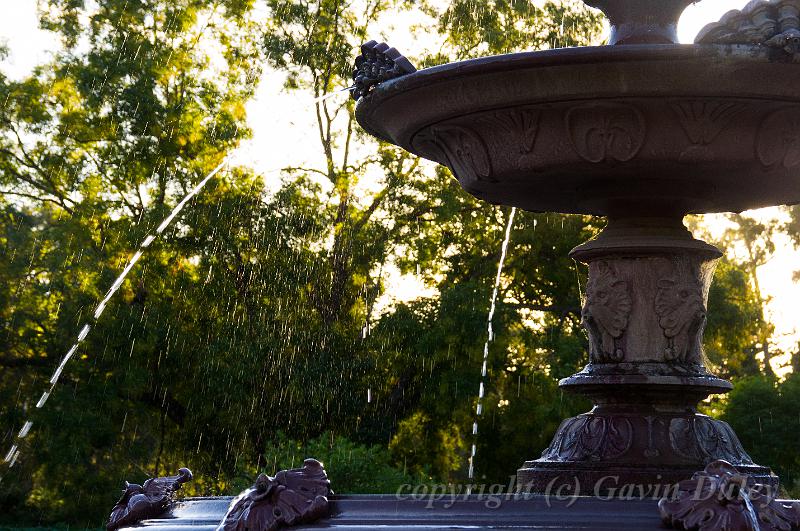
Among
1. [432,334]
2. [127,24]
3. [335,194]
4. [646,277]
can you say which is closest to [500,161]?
[646,277]

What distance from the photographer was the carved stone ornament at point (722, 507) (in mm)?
2781

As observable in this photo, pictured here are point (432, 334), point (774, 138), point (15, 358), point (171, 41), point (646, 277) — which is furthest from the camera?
point (171, 41)

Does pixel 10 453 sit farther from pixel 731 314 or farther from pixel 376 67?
pixel 376 67

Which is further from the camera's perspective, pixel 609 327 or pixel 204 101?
pixel 204 101

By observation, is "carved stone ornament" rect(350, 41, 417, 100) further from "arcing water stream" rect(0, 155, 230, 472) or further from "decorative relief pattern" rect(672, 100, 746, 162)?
"arcing water stream" rect(0, 155, 230, 472)

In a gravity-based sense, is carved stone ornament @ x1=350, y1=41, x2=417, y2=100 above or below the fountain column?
above

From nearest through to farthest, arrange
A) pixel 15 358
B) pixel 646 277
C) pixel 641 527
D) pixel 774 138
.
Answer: pixel 641 527 → pixel 774 138 → pixel 646 277 → pixel 15 358

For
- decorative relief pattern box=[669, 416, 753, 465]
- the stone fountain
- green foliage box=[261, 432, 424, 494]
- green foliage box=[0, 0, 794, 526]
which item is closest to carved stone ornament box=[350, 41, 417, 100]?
the stone fountain

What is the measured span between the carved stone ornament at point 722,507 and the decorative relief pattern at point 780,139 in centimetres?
126

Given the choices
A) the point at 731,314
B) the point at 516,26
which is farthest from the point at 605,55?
the point at 516,26

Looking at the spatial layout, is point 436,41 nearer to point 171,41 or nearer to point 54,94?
point 171,41

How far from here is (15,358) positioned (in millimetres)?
19656

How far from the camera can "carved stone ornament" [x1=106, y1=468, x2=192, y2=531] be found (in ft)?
12.1

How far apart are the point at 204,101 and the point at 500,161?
17356 mm
